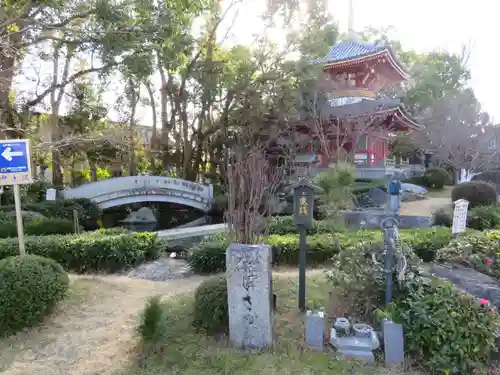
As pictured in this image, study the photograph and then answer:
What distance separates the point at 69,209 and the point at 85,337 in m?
12.0

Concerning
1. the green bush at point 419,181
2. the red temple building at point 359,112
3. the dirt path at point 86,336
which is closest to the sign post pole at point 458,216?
the dirt path at point 86,336

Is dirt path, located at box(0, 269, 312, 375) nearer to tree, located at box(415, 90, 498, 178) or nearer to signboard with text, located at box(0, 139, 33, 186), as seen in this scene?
signboard with text, located at box(0, 139, 33, 186)

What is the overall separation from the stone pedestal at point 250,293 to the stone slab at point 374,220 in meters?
8.28

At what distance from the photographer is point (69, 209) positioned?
49.7 feet

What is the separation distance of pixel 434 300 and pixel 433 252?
402cm

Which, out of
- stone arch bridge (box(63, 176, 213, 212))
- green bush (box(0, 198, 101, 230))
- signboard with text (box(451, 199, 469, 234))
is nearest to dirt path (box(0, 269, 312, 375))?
signboard with text (box(451, 199, 469, 234))

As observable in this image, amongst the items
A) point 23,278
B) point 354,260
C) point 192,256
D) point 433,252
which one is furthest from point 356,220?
point 23,278

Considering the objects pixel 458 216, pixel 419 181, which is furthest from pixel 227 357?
pixel 419 181

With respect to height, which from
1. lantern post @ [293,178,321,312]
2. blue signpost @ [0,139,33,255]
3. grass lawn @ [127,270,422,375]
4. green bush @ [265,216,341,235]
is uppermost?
blue signpost @ [0,139,33,255]

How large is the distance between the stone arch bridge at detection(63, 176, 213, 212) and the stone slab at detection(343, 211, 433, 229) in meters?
9.74

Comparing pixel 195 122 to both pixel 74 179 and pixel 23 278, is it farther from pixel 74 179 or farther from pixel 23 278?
pixel 23 278

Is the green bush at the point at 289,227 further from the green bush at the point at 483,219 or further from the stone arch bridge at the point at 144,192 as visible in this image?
the stone arch bridge at the point at 144,192

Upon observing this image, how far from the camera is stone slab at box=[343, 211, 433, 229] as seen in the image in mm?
11758

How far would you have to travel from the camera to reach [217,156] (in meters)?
24.0
